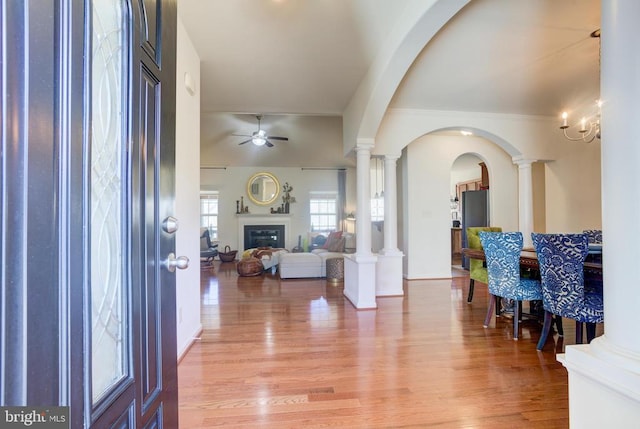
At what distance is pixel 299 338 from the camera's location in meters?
2.82

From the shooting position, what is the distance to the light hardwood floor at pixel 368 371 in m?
1.72

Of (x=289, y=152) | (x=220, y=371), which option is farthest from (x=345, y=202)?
(x=220, y=371)

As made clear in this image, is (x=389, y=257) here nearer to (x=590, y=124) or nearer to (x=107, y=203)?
(x=590, y=124)

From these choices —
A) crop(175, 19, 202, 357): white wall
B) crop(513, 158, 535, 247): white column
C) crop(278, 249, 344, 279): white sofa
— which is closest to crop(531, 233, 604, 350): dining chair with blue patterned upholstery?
crop(513, 158, 535, 247): white column

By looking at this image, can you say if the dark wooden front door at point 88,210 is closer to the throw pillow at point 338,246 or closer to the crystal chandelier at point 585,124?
the crystal chandelier at point 585,124

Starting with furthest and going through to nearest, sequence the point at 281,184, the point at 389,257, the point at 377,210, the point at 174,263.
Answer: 1. the point at 281,184
2. the point at 377,210
3. the point at 389,257
4. the point at 174,263

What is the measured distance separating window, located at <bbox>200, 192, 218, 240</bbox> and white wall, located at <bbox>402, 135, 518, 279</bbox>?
521cm

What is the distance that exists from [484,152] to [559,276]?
12.6 feet

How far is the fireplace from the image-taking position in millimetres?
8516

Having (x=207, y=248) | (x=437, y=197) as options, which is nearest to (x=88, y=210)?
(x=437, y=197)

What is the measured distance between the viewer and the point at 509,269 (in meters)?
2.82

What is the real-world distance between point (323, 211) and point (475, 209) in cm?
392

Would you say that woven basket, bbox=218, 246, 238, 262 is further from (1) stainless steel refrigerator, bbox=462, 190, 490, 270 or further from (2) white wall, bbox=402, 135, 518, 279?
(1) stainless steel refrigerator, bbox=462, 190, 490, 270

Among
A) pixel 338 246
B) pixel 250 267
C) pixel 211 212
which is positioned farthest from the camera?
pixel 211 212
